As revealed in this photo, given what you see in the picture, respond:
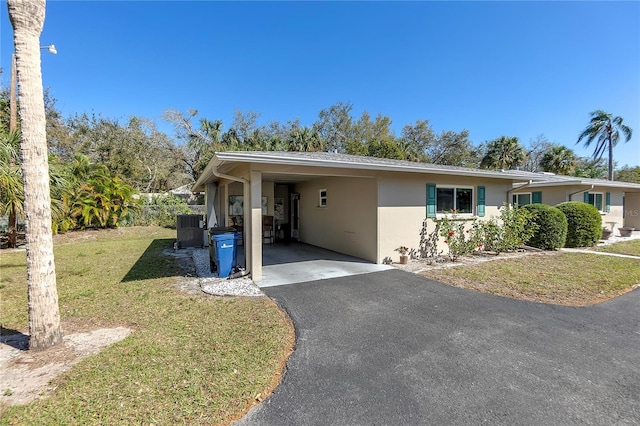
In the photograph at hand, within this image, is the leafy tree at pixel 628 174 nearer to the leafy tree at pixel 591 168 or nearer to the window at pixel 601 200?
the leafy tree at pixel 591 168

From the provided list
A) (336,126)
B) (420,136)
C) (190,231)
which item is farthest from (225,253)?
(420,136)

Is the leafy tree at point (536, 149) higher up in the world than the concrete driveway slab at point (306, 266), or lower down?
higher up

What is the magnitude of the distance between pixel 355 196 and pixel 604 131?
98.8 ft

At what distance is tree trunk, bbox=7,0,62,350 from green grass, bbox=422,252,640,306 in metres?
6.77

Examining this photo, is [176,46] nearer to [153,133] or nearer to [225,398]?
[225,398]

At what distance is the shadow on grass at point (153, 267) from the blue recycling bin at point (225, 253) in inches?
55.8

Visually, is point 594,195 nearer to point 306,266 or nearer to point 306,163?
point 306,266

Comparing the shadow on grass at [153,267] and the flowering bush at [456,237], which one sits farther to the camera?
the flowering bush at [456,237]

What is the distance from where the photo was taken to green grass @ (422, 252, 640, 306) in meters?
5.38

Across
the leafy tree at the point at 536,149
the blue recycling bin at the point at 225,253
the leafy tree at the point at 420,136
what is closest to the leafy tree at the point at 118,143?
the blue recycling bin at the point at 225,253

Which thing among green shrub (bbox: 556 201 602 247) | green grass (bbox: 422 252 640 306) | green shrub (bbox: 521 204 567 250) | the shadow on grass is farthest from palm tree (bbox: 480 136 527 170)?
the shadow on grass

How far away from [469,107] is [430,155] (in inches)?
464

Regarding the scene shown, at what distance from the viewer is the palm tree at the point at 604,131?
2458 centimetres

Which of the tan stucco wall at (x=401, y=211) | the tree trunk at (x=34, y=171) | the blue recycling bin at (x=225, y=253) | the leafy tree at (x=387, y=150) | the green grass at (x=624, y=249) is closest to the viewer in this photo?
the tree trunk at (x=34, y=171)
